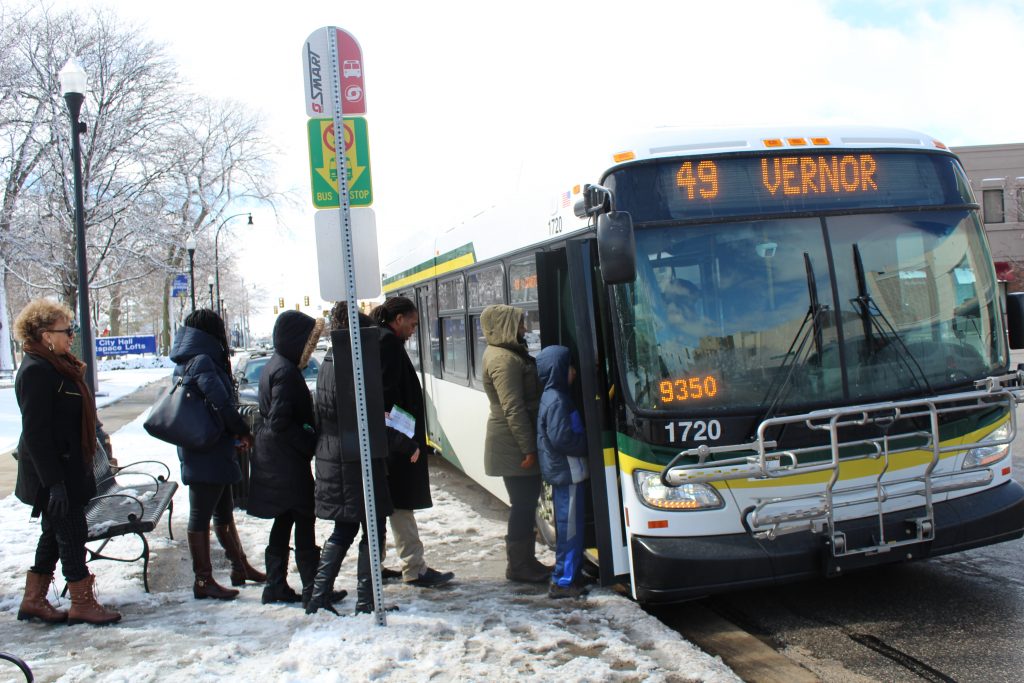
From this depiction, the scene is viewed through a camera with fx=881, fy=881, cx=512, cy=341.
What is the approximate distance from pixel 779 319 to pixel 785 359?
217 mm

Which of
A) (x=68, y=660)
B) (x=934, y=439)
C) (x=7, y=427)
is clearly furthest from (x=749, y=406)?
(x=7, y=427)

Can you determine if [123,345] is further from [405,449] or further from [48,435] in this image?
[405,449]

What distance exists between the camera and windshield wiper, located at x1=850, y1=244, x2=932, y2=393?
4.76 meters

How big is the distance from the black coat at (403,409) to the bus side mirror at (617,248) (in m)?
1.45

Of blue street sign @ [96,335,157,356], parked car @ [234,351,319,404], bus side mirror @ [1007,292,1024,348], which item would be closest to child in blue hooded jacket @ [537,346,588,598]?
bus side mirror @ [1007,292,1024,348]

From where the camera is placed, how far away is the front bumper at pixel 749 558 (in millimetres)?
4500

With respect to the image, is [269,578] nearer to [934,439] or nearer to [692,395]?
[692,395]

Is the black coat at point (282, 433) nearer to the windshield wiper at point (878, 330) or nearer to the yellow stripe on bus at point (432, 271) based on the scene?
the yellow stripe on bus at point (432, 271)

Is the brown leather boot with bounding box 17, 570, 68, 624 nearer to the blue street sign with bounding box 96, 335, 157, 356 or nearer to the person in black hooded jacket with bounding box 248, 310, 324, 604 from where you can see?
the person in black hooded jacket with bounding box 248, 310, 324, 604

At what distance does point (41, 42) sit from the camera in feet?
79.0

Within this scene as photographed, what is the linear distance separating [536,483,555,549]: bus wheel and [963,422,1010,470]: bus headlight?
2.52 meters

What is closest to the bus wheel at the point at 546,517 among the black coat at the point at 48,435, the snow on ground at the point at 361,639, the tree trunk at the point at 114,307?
the snow on ground at the point at 361,639

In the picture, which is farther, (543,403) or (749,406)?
(543,403)

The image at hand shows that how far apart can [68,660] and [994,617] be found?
4.80 m
